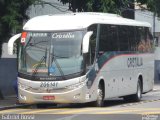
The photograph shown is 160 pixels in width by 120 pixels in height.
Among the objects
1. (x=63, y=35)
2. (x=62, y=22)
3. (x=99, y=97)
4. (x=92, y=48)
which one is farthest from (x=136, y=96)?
(x=63, y=35)

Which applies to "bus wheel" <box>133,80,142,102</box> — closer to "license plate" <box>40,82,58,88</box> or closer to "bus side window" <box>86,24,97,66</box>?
"bus side window" <box>86,24,97,66</box>

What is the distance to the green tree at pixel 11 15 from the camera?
2270cm

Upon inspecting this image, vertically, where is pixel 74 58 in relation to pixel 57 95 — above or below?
above

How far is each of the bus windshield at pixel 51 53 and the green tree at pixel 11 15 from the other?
5.28 ft

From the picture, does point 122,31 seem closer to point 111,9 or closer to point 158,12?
point 111,9

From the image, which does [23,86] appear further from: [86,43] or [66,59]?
[86,43]

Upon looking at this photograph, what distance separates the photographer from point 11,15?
22906 millimetres

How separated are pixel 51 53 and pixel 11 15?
9.98ft

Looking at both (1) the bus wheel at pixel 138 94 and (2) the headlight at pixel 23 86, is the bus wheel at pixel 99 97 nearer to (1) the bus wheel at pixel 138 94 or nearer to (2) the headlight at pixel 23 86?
(2) the headlight at pixel 23 86

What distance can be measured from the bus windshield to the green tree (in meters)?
1.61

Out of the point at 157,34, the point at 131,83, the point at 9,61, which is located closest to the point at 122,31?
the point at 131,83

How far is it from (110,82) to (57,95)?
10.9 feet

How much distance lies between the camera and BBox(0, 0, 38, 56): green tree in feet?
74.5

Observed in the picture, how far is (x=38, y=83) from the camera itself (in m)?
20.7
